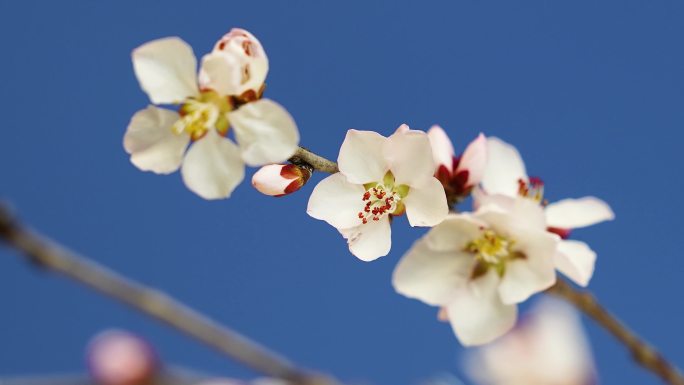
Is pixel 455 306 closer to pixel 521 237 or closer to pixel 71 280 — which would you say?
pixel 521 237

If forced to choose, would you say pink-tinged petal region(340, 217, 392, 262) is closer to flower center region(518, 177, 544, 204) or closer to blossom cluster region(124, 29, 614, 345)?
blossom cluster region(124, 29, 614, 345)

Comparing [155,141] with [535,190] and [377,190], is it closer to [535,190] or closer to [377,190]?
[377,190]

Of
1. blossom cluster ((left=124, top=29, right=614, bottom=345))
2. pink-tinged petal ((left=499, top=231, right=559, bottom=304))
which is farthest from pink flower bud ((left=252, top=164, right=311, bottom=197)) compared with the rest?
pink-tinged petal ((left=499, top=231, right=559, bottom=304))

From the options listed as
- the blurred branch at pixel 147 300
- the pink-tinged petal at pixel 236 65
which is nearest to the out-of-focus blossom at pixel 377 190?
the pink-tinged petal at pixel 236 65

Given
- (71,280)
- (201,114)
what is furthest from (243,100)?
(71,280)

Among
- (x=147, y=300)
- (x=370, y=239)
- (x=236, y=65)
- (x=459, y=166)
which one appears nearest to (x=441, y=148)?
(x=459, y=166)

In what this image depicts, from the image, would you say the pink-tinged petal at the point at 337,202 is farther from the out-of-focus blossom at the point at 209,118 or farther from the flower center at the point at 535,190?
the flower center at the point at 535,190
